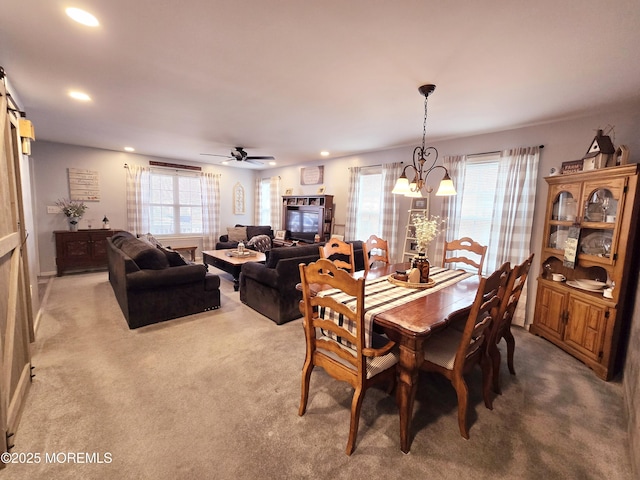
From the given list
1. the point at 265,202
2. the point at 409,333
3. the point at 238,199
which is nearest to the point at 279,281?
the point at 409,333

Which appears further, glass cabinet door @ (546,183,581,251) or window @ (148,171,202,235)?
window @ (148,171,202,235)

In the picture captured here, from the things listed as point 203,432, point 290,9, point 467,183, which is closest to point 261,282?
point 203,432

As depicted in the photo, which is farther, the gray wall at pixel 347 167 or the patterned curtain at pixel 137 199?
the patterned curtain at pixel 137 199

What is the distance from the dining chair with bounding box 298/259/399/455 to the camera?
58.0 inches

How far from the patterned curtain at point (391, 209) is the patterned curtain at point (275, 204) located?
3.17 m

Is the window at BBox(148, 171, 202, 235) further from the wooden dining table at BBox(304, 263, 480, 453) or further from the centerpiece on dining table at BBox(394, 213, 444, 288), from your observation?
the wooden dining table at BBox(304, 263, 480, 453)

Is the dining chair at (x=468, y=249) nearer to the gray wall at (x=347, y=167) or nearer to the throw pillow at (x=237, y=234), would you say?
the gray wall at (x=347, y=167)

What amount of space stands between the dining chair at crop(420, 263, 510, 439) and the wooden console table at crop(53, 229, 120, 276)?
20.3 feet

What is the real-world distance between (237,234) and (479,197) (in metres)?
5.29

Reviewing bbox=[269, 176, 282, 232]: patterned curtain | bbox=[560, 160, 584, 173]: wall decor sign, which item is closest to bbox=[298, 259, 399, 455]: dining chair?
bbox=[560, 160, 584, 173]: wall decor sign

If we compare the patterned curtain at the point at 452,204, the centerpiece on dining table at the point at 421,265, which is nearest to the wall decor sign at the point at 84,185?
the centerpiece on dining table at the point at 421,265

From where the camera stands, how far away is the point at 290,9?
4.95ft

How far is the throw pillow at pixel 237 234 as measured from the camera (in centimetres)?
676

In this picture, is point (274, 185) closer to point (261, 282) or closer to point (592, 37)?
point (261, 282)
